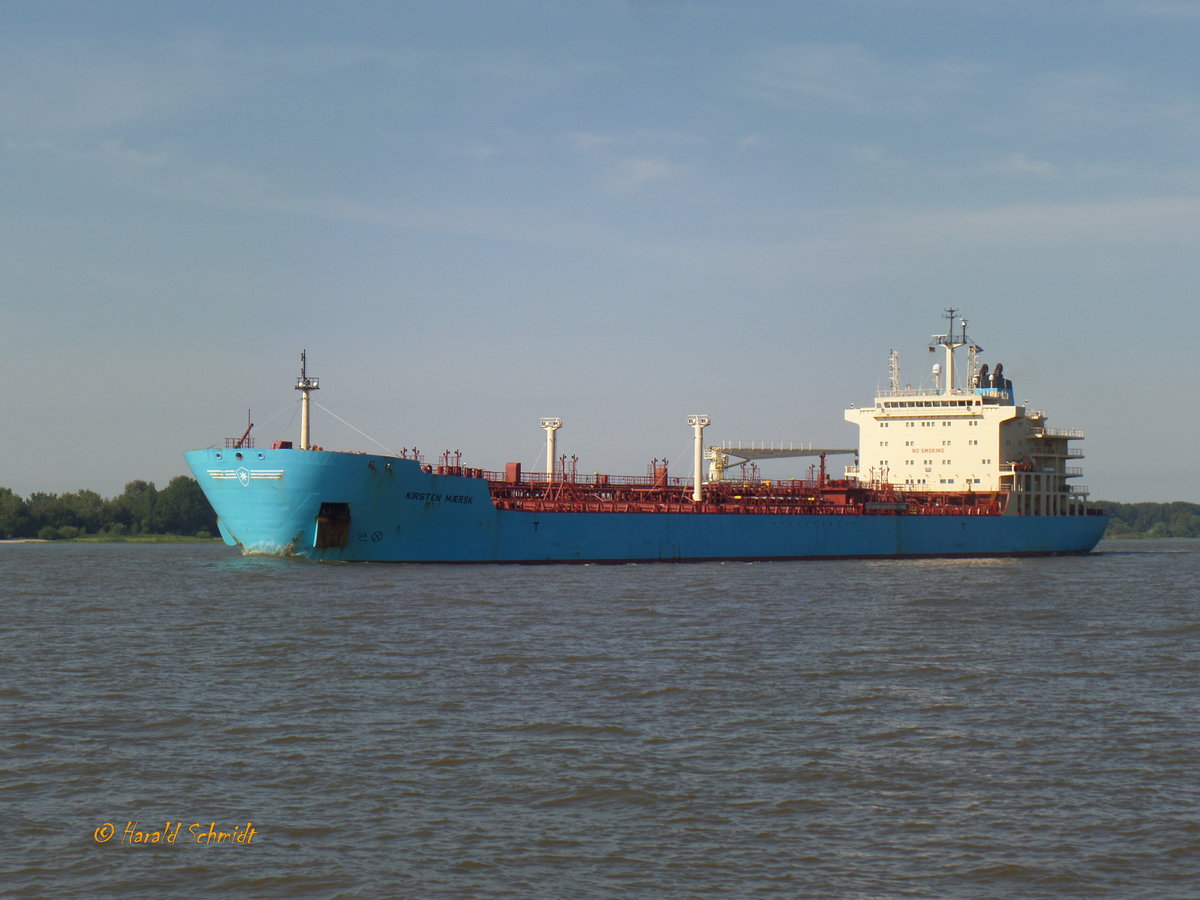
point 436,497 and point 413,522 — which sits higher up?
point 436,497

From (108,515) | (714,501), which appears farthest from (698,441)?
(108,515)

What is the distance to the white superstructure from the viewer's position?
204 ft

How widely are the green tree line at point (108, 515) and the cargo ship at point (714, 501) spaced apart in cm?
6980

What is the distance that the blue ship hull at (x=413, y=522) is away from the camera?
1554 inches

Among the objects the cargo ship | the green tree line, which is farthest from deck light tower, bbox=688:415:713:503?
the green tree line

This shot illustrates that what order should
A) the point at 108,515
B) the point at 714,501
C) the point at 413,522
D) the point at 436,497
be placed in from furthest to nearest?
the point at 108,515 < the point at 714,501 < the point at 436,497 < the point at 413,522

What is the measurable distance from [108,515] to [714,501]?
80852 mm

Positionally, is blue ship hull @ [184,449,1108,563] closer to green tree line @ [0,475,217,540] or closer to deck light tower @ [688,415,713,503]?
deck light tower @ [688,415,713,503]

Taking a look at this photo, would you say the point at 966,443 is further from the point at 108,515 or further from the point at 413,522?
the point at 108,515

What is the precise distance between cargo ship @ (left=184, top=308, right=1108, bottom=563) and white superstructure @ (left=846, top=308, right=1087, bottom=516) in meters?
0.09

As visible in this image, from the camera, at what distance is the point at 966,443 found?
62750mm

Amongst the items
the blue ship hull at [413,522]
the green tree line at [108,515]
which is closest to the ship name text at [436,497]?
the blue ship hull at [413,522]

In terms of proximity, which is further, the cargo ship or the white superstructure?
the white superstructure

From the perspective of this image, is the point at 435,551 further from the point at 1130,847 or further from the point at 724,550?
the point at 1130,847
